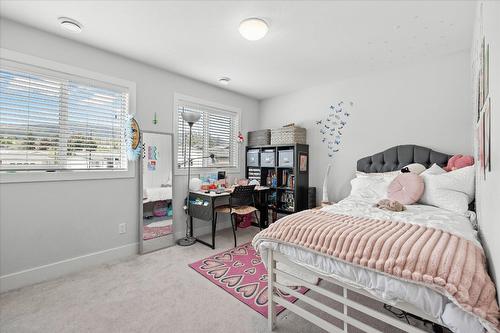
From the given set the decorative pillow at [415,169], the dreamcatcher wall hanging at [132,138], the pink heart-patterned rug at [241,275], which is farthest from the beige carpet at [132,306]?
the decorative pillow at [415,169]

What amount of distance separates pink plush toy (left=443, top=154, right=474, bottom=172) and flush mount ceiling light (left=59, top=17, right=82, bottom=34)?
4038 mm

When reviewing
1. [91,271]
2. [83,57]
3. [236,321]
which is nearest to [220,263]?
[236,321]

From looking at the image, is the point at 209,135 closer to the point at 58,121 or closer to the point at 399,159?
the point at 58,121

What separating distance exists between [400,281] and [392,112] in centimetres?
265

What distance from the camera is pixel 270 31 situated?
228cm

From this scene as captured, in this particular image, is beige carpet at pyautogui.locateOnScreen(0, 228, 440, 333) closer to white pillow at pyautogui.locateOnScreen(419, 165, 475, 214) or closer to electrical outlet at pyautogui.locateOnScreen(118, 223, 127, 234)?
electrical outlet at pyautogui.locateOnScreen(118, 223, 127, 234)

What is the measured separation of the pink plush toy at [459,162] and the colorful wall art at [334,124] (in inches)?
53.7

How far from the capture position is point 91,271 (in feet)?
8.25

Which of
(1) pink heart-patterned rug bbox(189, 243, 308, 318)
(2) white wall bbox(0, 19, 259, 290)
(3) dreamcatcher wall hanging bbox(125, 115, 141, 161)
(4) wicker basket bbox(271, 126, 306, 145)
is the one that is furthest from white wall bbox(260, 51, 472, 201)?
(3) dreamcatcher wall hanging bbox(125, 115, 141, 161)

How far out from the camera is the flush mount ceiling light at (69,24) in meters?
2.12

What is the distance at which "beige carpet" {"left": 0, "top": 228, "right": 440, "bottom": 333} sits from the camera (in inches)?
66.4

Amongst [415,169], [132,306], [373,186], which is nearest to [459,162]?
[415,169]

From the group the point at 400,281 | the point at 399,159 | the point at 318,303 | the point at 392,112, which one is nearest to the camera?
the point at 400,281

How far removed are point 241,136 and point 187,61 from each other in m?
1.69
